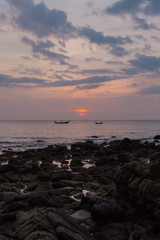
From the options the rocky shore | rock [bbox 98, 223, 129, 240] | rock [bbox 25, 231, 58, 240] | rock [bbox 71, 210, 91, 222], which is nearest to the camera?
rock [bbox 25, 231, 58, 240]

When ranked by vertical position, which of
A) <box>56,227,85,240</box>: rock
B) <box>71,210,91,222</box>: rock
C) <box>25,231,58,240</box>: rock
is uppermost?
<box>25,231,58,240</box>: rock

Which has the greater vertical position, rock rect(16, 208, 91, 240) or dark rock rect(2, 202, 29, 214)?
rock rect(16, 208, 91, 240)

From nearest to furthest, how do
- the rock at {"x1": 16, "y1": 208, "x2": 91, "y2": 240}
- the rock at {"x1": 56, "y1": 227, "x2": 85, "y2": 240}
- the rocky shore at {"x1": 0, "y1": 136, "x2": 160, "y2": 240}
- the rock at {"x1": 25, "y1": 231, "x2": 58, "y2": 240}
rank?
1. the rock at {"x1": 25, "y1": 231, "x2": 58, "y2": 240}
2. the rock at {"x1": 16, "y1": 208, "x2": 91, "y2": 240}
3. the rock at {"x1": 56, "y1": 227, "x2": 85, "y2": 240}
4. the rocky shore at {"x1": 0, "y1": 136, "x2": 160, "y2": 240}

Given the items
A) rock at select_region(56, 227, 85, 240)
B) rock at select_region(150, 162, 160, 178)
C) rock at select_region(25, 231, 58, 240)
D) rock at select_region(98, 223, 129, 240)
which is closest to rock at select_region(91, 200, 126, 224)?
rock at select_region(98, 223, 129, 240)

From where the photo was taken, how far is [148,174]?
6988 millimetres

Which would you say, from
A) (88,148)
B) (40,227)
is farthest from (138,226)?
(88,148)

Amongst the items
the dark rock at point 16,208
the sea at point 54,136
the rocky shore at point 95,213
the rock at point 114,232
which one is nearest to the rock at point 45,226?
the rocky shore at point 95,213

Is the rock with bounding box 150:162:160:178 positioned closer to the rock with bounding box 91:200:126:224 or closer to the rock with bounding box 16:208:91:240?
the rock with bounding box 91:200:126:224

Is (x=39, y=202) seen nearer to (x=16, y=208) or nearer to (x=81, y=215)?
(x=16, y=208)

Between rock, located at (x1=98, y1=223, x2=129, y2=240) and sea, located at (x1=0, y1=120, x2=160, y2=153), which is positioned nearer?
rock, located at (x1=98, y1=223, x2=129, y2=240)

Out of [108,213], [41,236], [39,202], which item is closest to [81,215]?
[108,213]

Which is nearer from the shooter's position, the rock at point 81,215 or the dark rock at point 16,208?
the dark rock at point 16,208

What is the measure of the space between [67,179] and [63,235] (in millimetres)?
8108

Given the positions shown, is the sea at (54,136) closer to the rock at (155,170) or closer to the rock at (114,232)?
the rock at (114,232)
